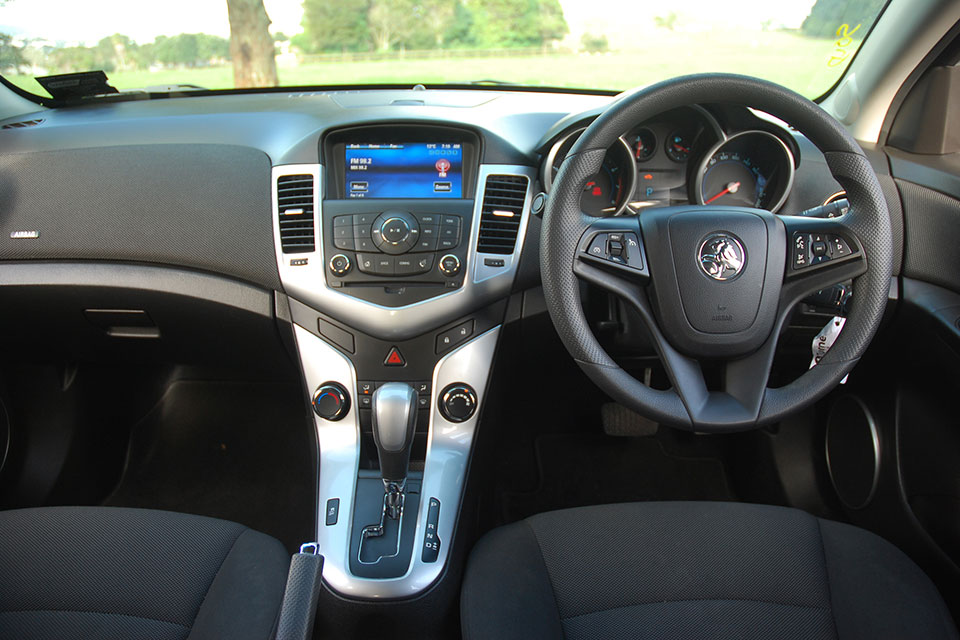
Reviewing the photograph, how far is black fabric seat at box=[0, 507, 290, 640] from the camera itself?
117 cm

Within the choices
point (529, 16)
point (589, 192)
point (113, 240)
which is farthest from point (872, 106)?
point (113, 240)

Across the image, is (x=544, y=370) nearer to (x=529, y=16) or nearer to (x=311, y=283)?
(x=311, y=283)

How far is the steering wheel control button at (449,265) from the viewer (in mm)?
1672

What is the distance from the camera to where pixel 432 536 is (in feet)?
5.33

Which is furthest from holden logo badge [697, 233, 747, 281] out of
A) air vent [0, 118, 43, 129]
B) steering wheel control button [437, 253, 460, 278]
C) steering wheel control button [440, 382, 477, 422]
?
air vent [0, 118, 43, 129]

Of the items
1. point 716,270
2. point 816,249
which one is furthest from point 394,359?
point 816,249

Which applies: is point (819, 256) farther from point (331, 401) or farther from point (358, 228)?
point (331, 401)

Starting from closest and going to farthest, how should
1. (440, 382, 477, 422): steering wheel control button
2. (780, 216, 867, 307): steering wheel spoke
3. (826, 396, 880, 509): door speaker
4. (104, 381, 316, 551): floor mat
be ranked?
(780, 216, 867, 307): steering wheel spoke
(440, 382, 477, 422): steering wheel control button
(826, 396, 880, 509): door speaker
(104, 381, 316, 551): floor mat

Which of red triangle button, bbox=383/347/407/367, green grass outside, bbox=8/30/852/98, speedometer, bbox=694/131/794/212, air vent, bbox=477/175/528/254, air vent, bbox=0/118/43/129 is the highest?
green grass outside, bbox=8/30/852/98

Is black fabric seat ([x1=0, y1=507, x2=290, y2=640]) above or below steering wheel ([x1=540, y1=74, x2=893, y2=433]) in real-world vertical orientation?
below

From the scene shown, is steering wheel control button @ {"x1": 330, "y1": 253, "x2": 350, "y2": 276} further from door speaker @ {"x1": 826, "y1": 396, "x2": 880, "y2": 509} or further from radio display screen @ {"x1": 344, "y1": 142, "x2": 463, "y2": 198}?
door speaker @ {"x1": 826, "y1": 396, "x2": 880, "y2": 509}

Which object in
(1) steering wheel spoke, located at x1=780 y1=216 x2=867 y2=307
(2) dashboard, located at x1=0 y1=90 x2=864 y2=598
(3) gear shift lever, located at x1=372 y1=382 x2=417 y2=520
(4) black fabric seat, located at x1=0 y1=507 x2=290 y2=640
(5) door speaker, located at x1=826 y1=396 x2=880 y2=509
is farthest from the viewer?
(5) door speaker, located at x1=826 y1=396 x2=880 y2=509

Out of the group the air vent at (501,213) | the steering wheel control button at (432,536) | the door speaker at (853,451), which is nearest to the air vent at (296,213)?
the air vent at (501,213)

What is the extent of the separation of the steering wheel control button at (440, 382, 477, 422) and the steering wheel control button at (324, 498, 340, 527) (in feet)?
1.15
